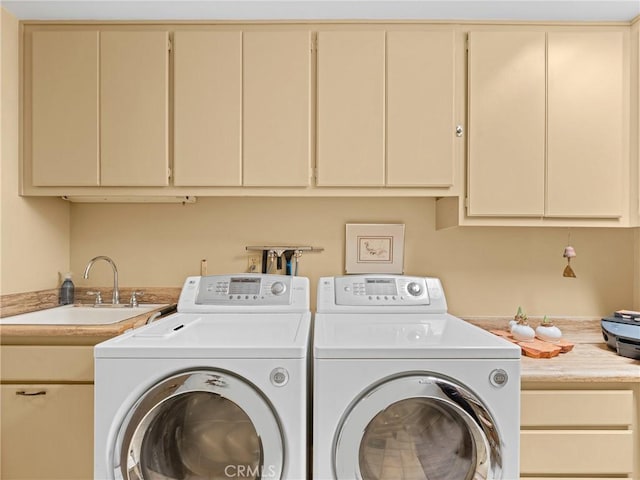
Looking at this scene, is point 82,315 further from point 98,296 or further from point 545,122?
point 545,122

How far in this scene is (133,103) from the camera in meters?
1.97

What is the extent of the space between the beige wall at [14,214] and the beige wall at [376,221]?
21cm

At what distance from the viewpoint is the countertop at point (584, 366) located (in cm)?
156

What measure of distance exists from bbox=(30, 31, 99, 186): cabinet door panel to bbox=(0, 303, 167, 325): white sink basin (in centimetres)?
65

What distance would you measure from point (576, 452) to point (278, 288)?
4.60ft

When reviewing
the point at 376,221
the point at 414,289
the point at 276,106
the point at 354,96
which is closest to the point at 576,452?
the point at 414,289

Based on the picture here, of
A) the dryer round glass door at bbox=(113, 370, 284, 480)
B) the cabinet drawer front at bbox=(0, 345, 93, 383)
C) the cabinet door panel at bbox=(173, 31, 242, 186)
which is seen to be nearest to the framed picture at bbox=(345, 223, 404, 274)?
the cabinet door panel at bbox=(173, 31, 242, 186)

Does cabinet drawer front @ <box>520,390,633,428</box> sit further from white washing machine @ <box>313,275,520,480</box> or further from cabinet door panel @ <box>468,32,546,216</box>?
cabinet door panel @ <box>468,32,546,216</box>

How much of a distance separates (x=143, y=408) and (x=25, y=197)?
1.41 meters

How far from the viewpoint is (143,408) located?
1.30m

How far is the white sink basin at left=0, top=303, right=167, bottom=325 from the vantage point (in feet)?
6.37

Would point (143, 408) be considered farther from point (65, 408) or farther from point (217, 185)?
Answer: point (217, 185)

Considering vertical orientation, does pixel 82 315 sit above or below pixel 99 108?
below

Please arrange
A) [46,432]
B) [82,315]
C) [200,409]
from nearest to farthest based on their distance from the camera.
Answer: [200,409], [46,432], [82,315]
